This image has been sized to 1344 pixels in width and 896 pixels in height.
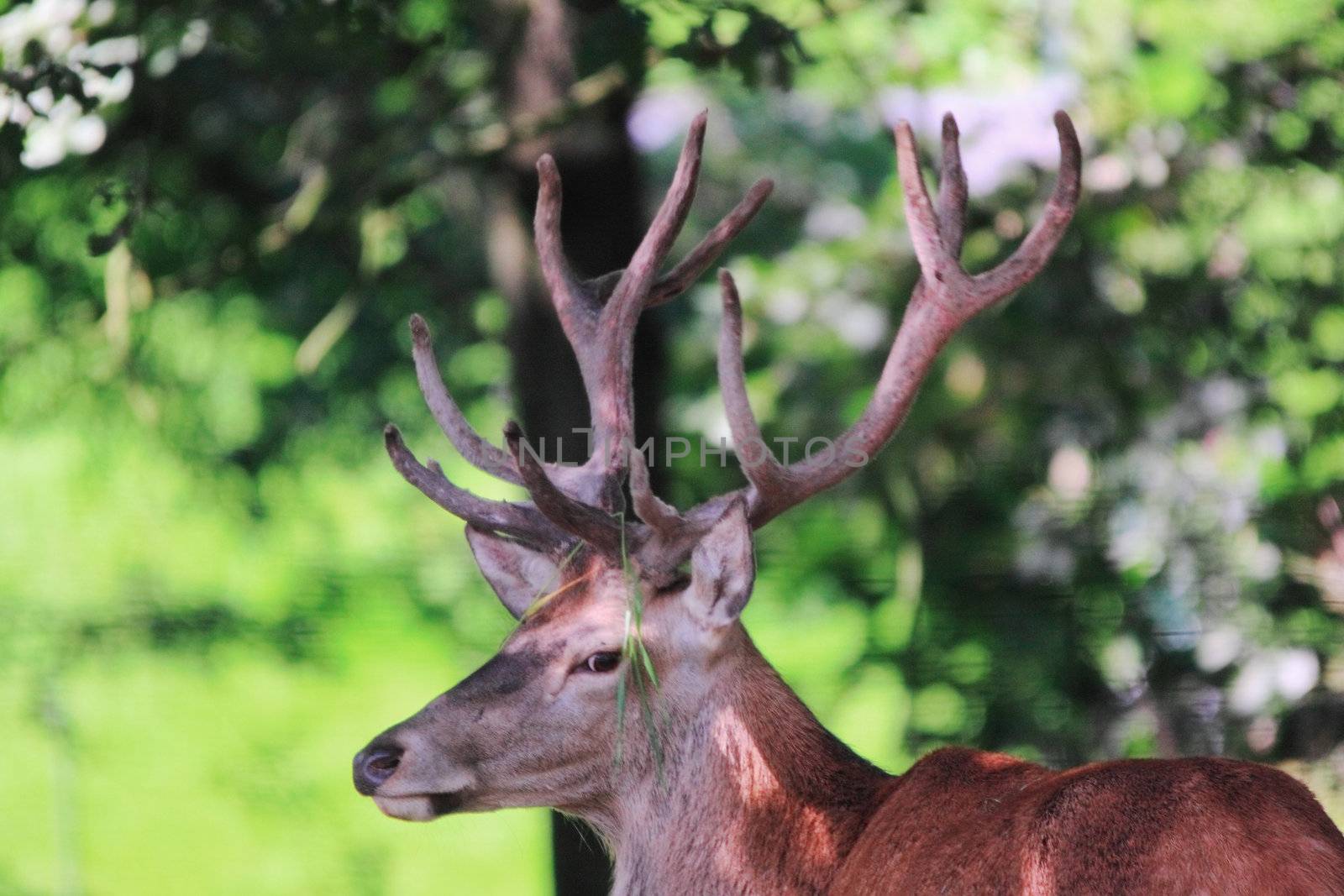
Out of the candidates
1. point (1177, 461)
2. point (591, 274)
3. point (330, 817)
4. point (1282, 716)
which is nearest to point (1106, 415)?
point (1177, 461)

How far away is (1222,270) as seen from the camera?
6.53 metres

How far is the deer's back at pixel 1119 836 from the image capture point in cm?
224

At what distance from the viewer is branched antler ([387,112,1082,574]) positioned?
10.7 ft

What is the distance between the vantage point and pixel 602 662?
3256 mm

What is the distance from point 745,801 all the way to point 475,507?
90cm

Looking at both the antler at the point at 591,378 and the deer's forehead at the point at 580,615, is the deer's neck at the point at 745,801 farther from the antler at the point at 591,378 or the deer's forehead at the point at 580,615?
the antler at the point at 591,378

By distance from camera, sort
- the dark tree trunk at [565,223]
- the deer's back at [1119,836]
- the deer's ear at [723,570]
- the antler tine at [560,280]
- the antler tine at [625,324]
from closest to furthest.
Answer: the deer's back at [1119,836], the deer's ear at [723,570], the antler tine at [625,324], the antler tine at [560,280], the dark tree trunk at [565,223]

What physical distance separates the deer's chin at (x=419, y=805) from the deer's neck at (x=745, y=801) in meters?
0.40

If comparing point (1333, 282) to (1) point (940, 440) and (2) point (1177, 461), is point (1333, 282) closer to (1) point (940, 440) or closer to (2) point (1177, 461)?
(2) point (1177, 461)

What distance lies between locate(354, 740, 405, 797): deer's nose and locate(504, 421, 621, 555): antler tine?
58cm

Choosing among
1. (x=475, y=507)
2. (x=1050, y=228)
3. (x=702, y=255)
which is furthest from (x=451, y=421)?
(x=1050, y=228)

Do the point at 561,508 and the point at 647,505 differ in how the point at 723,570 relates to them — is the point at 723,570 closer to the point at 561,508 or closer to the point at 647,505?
the point at 647,505

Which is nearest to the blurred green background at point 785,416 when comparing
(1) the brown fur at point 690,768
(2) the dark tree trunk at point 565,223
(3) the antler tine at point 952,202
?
(2) the dark tree trunk at point 565,223

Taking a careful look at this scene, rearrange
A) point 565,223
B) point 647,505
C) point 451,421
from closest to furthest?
point 647,505, point 451,421, point 565,223
